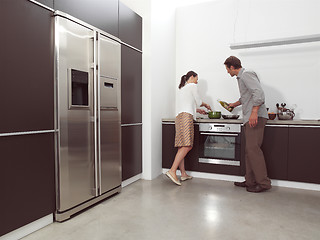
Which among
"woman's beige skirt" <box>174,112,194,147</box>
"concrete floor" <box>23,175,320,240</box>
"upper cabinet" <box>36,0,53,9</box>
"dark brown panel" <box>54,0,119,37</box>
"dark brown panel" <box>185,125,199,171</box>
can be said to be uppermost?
"dark brown panel" <box>54,0,119,37</box>

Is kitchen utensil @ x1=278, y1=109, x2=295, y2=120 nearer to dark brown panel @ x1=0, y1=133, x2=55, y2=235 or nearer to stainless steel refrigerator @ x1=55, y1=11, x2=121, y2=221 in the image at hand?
stainless steel refrigerator @ x1=55, y1=11, x2=121, y2=221

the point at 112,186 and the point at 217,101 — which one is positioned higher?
the point at 217,101

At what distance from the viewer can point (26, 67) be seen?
1.85 m

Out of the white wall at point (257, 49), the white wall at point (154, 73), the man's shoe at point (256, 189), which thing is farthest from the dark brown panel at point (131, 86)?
the man's shoe at point (256, 189)

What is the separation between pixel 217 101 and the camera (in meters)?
4.03

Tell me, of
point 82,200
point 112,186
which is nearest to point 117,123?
point 112,186

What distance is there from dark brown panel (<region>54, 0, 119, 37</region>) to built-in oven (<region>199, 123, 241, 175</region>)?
1796 mm

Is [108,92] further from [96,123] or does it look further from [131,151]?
[131,151]

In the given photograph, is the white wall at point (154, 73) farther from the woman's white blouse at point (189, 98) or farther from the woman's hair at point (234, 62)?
the woman's hair at point (234, 62)

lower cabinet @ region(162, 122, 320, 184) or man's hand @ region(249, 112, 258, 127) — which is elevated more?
man's hand @ region(249, 112, 258, 127)

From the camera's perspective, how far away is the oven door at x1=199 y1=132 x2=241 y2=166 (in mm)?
3428

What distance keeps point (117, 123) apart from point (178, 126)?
0.93 meters

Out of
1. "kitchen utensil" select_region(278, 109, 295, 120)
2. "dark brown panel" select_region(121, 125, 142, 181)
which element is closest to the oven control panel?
"kitchen utensil" select_region(278, 109, 295, 120)

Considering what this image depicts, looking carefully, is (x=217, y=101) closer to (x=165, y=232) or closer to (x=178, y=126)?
(x=178, y=126)
